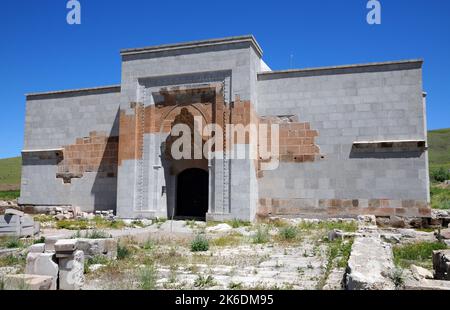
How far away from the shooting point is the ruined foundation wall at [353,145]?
1403 centimetres

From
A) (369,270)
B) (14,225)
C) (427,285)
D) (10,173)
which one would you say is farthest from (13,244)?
(10,173)

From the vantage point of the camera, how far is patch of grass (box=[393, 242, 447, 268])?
727 cm

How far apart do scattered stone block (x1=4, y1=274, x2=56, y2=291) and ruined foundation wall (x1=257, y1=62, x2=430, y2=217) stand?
11097 mm

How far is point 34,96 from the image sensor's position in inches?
779

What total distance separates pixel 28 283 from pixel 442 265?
544 centimetres

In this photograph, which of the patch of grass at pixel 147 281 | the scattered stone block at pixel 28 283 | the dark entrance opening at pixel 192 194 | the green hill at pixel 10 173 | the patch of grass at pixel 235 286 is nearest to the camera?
the scattered stone block at pixel 28 283

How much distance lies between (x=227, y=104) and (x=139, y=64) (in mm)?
4202

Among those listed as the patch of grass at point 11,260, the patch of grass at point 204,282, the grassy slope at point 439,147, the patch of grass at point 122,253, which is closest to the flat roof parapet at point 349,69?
the patch of grass at point 122,253

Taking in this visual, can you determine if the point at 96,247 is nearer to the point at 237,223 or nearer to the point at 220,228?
the point at 220,228

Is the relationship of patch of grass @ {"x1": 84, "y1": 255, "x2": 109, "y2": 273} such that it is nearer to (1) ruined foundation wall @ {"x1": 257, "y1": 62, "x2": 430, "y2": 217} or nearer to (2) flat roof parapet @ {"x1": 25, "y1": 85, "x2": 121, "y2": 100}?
(1) ruined foundation wall @ {"x1": 257, "y1": 62, "x2": 430, "y2": 217}

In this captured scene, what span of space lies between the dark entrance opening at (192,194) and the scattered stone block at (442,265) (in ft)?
37.6

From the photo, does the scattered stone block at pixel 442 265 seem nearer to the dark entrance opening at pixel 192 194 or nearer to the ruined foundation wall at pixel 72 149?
the dark entrance opening at pixel 192 194
